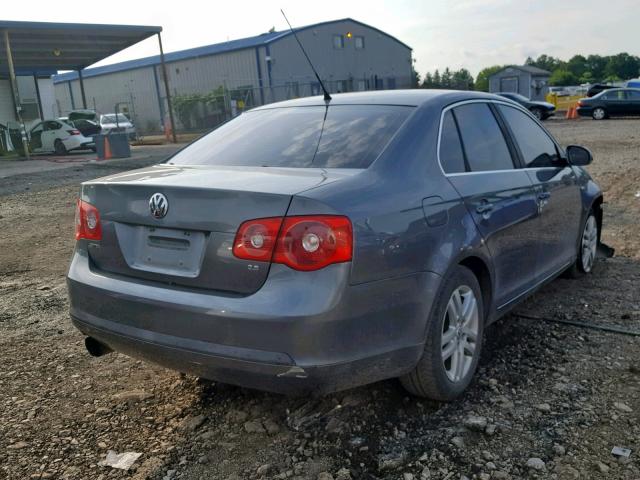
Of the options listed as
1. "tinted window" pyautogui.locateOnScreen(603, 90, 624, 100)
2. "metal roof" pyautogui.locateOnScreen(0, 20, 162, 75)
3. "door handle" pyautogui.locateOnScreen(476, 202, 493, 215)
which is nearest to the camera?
"door handle" pyautogui.locateOnScreen(476, 202, 493, 215)

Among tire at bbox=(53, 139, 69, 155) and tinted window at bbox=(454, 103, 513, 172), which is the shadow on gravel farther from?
tire at bbox=(53, 139, 69, 155)

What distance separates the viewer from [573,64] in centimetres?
10188

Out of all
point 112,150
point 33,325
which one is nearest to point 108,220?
point 33,325

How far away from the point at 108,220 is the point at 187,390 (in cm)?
111

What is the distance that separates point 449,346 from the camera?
323 cm

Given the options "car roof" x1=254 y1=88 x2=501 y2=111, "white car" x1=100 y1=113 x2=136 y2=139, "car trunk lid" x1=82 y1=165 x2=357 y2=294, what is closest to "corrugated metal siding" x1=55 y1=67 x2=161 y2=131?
"white car" x1=100 y1=113 x2=136 y2=139

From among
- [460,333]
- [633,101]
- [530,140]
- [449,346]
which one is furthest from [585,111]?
[449,346]

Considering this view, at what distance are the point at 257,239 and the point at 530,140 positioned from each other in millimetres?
2731

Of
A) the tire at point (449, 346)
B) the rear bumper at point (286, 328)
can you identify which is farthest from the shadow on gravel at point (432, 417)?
the rear bumper at point (286, 328)

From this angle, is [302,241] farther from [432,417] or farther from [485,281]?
[485,281]

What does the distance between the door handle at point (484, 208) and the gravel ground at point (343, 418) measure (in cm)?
95

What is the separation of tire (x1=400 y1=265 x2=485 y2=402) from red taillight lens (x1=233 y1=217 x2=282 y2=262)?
0.89m

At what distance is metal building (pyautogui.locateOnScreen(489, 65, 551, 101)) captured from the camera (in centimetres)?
4534

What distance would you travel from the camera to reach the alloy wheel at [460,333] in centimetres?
321
